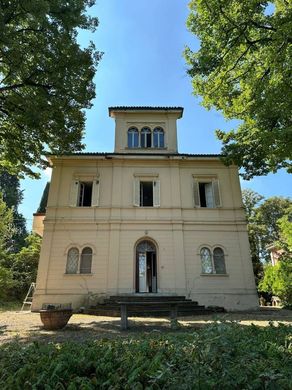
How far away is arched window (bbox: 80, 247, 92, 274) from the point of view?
16438mm

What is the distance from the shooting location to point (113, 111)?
20.5m

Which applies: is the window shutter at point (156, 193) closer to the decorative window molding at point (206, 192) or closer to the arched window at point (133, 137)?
the decorative window molding at point (206, 192)

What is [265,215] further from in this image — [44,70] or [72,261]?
[44,70]

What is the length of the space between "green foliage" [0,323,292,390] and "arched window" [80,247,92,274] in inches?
493

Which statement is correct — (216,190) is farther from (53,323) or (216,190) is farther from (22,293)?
(22,293)

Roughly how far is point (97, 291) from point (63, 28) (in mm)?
13038

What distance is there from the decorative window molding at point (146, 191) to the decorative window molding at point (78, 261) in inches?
163

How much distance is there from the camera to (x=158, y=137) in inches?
798

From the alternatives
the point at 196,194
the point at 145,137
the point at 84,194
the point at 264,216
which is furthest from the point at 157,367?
the point at 264,216

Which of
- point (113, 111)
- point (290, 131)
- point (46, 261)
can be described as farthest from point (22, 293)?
point (290, 131)

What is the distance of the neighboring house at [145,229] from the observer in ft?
52.7

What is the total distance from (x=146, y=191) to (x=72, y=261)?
653cm

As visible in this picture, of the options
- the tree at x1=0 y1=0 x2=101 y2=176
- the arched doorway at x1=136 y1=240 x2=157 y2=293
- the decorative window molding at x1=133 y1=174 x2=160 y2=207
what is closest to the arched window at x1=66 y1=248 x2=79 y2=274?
the arched doorway at x1=136 y1=240 x2=157 y2=293

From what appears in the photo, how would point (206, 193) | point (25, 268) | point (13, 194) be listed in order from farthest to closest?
point (13, 194) < point (25, 268) < point (206, 193)
